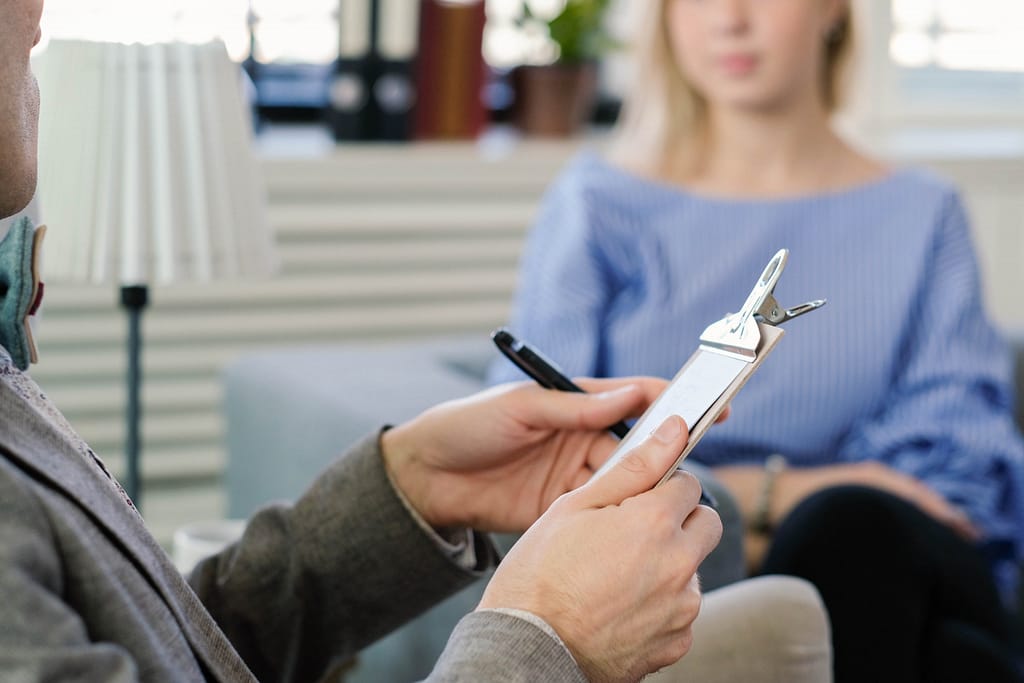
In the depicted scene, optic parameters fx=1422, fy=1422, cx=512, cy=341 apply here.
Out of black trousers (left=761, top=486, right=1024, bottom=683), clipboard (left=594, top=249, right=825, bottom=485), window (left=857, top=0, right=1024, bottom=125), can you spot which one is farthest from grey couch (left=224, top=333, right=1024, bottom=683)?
window (left=857, top=0, right=1024, bottom=125)

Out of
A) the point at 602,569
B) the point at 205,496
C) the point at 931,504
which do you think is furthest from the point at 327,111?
the point at 602,569

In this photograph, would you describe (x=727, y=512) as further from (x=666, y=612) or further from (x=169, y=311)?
(x=169, y=311)

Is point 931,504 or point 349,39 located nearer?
point 931,504

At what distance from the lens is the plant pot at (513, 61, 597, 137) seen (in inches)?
113

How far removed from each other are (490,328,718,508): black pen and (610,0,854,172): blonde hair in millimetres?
978

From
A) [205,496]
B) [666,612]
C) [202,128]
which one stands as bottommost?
[205,496]

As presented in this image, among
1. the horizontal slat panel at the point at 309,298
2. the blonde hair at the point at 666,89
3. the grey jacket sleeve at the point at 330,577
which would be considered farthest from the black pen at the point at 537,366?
the horizontal slat panel at the point at 309,298

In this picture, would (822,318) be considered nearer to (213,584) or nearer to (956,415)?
(956,415)

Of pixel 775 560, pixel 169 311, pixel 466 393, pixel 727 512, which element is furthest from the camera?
pixel 169 311

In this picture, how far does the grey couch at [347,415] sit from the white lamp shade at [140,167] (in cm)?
22

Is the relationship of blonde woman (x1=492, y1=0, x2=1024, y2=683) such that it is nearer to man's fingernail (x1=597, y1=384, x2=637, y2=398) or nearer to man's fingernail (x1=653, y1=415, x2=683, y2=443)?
man's fingernail (x1=597, y1=384, x2=637, y2=398)

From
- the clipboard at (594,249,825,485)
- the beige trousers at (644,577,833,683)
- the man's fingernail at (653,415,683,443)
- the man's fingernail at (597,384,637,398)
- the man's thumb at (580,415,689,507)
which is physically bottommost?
the beige trousers at (644,577,833,683)

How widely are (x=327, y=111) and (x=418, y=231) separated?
34cm

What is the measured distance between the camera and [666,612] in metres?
0.78
